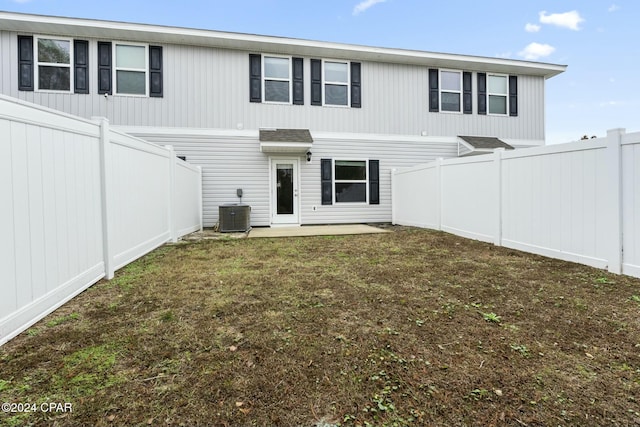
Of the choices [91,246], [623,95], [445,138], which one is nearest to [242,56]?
[445,138]

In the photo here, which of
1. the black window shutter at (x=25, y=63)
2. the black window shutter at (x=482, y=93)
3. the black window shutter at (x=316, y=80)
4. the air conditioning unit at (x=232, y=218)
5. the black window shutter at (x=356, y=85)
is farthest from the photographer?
the black window shutter at (x=482, y=93)

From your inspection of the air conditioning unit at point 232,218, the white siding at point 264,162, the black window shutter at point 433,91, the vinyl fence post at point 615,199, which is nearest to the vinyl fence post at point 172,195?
the air conditioning unit at point 232,218

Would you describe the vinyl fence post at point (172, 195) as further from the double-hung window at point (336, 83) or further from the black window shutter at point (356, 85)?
the black window shutter at point (356, 85)

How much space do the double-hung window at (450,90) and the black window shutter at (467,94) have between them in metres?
0.13

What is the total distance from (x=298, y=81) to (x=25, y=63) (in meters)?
7.21

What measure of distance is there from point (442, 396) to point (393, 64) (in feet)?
35.5

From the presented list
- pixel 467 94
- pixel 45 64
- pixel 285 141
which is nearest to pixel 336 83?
pixel 285 141

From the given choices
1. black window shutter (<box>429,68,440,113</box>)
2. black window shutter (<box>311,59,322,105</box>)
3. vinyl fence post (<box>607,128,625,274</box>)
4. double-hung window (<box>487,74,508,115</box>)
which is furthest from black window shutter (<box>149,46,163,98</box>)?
double-hung window (<box>487,74,508,115</box>)

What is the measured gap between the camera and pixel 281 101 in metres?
10.0

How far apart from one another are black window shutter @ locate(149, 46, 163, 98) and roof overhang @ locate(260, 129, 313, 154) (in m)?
3.10

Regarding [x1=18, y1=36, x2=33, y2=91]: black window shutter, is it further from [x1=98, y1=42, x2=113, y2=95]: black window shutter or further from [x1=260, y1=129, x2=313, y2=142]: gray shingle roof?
[x1=260, y1=129, x2=313, y2=142]: gray shingle roof

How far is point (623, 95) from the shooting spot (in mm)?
14445

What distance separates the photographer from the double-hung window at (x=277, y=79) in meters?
9.87

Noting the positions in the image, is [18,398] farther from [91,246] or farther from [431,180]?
[431,180]
